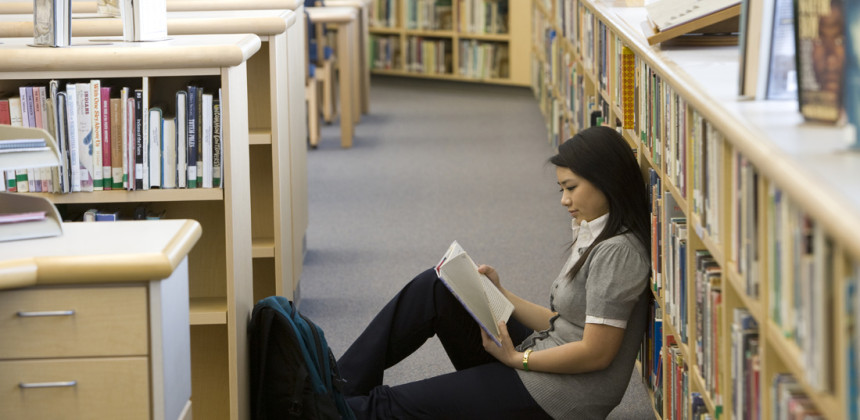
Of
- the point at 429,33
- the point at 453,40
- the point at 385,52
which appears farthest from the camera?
the point at 385,52

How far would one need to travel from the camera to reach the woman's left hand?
8.05 ft

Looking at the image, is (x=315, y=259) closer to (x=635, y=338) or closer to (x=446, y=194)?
(x=446, y=194)

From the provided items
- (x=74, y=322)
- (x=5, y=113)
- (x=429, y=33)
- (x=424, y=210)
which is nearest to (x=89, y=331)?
(x=74, y=322)

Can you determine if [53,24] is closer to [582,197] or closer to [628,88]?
[582,197]

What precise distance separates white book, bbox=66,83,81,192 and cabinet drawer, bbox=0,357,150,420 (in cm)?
83

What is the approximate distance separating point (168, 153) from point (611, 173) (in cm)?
99

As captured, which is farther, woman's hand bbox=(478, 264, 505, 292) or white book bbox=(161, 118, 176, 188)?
woman's hand bbox=(478, 264, 505, 292)

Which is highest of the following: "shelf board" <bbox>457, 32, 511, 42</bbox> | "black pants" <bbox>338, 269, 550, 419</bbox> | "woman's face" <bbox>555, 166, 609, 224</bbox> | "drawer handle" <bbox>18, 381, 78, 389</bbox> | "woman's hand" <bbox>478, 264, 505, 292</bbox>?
"shelf board" <bbox>457, 32, 511, 42</bbox>

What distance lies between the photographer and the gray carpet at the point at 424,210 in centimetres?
391

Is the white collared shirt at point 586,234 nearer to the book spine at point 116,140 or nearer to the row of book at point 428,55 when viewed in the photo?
the book spine at point 116,140

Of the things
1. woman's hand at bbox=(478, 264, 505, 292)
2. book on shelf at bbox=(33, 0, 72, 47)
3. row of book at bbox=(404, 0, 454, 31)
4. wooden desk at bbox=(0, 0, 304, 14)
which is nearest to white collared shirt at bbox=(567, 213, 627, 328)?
woman's hand at bbox=(478, 264, 505, 292)

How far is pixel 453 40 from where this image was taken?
9.49 metres

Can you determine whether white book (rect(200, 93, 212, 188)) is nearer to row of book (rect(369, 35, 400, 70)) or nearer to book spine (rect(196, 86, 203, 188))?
book spine (rect(196, 86, 203, 188))

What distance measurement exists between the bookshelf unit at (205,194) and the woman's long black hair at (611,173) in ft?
2.38
